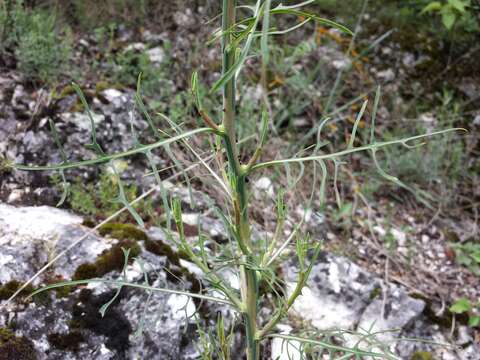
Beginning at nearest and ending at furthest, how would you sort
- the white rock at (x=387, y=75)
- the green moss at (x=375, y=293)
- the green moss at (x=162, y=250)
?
the green moss at (x=162, y=250) → the green moss at (x=375, y=293) → the white rock at (x=387, y=75)

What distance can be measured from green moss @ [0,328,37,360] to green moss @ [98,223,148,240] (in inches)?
16.7

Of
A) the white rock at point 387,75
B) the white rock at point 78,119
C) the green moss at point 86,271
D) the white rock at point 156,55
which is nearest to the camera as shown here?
the green moss at point 86,271

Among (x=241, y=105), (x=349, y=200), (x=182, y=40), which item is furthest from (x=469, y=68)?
(x=182, y=40)

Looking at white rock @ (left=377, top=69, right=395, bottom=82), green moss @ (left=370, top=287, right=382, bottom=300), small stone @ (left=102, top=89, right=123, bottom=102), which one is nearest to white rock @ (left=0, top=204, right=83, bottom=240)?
small stone @ (left=102, top=89, right=123, bottom=102)

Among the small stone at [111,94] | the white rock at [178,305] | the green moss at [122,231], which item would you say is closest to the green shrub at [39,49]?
the small stone at [111,94]

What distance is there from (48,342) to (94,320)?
0.12m

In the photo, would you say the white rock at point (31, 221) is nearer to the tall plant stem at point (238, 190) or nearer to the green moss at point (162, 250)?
the green moss at point (162, 250)

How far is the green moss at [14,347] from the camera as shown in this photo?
1119 mm

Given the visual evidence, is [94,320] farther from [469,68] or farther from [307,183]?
[469,68]

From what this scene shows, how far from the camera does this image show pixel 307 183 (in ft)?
7.39

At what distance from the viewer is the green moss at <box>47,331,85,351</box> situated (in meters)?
1.19

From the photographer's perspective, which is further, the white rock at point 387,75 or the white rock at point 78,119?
the white rock at point 387,75

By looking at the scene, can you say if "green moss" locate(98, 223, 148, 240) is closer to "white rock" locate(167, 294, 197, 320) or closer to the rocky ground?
the rocky ground

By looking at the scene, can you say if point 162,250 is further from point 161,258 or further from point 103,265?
point 103,265
